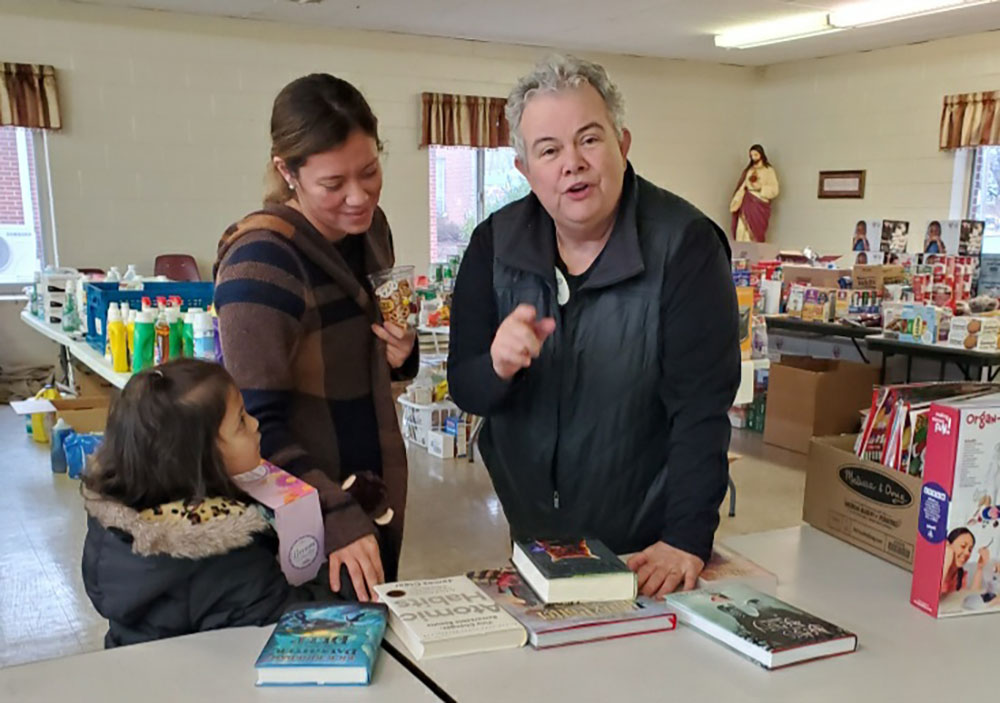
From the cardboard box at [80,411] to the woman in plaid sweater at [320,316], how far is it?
3289mm

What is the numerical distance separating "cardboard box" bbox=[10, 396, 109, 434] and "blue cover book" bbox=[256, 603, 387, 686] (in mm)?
3626

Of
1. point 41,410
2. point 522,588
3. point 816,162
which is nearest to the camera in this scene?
Result: point 522,588

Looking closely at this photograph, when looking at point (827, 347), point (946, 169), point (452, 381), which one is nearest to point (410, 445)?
point (827, 347)

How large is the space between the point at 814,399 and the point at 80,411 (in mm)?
3957

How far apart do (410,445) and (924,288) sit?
304 centimetres

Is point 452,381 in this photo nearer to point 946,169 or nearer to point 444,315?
point 444,315

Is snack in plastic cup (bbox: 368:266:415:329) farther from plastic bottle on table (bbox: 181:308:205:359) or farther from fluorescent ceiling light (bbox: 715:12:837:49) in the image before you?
fluorescent ceiling light (bbox: 715:12:837:49)

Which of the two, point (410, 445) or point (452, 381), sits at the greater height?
point (452, 381)

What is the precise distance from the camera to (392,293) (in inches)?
60.1

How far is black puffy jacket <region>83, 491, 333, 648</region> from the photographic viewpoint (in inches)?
47.1

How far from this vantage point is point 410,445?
496 centimetres

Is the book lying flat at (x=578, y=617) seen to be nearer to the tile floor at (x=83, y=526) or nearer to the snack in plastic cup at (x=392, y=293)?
the snack in plastic cup at (x=392, y=293)

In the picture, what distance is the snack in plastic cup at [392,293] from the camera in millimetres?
1525

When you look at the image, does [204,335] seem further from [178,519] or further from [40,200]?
[40,200]
